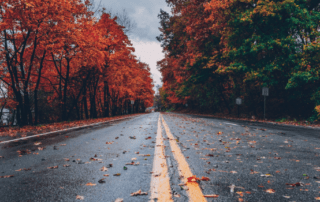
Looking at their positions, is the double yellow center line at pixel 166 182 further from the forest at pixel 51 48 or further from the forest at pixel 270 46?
the forest at pixel 270 46

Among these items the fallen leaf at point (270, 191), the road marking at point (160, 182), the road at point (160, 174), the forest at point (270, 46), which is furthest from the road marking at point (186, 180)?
the forest at point (270, 46)

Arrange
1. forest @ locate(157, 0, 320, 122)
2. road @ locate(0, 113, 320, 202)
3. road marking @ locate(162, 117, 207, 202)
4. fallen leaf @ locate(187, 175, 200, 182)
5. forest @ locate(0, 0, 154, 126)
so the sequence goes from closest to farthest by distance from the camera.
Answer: road marking @ locate(162, 117, 207, 202)
road @ locate(0, 113, 320, 202)
fallen leaf @ locate(187, 175, 200, 182)
forest @ locate(0, 0, 154, 126)
forest @ locate(157, 0, 320, 122)

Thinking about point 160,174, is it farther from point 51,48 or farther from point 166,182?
point 51,48

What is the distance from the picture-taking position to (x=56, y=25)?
509 inches

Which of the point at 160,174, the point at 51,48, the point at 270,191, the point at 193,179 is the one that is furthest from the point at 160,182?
the point at 51,48

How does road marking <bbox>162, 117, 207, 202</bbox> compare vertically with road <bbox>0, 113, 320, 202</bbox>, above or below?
above

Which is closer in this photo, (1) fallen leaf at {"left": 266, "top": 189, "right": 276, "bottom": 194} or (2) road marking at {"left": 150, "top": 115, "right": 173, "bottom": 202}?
(2) road marking at {"left": 150, "top": 115, "right": 173, "bottom": 202}

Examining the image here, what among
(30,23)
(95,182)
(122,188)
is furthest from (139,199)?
(30,23)

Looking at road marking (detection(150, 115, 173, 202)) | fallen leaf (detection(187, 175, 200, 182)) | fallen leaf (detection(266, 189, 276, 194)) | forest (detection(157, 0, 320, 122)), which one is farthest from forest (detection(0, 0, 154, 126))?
fallen leaf (detection(266, 189, 276, 194))

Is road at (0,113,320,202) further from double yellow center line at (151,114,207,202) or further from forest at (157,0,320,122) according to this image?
forest at (157,0,320,122)

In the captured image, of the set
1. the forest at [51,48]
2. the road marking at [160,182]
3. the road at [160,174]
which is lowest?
the road at [160,174]

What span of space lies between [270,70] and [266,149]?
11427 mm

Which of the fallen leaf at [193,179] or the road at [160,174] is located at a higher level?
the fallen leaf at [193,179]

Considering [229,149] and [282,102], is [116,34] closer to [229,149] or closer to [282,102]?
[282,102]
